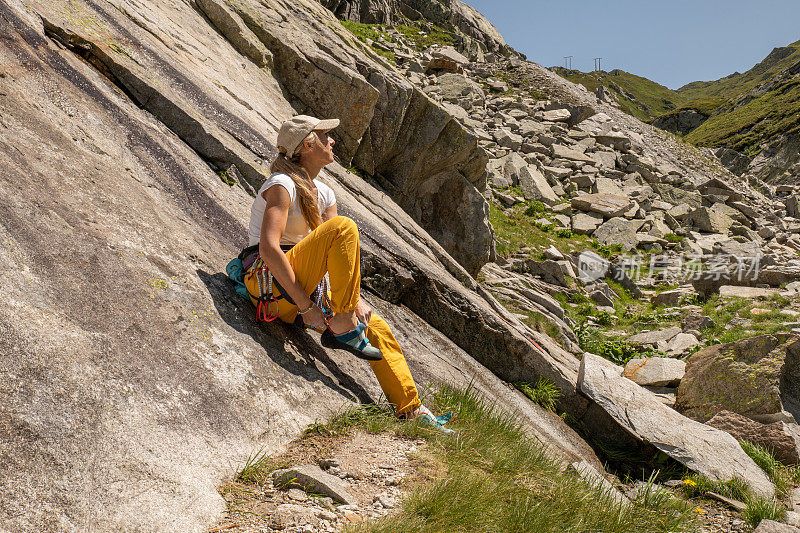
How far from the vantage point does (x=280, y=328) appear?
5.32 meters

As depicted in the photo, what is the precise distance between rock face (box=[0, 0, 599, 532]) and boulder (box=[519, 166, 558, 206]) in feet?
54.8

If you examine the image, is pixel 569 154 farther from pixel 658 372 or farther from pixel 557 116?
pixel 658 372

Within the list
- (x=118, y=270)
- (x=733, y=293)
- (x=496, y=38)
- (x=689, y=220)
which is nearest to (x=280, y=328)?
(x=118, y=270)

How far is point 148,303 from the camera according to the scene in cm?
430

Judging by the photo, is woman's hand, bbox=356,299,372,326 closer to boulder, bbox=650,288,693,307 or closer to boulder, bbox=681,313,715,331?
boulder, bbox=681,313,715,331

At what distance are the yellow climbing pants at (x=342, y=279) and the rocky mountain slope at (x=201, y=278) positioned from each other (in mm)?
412

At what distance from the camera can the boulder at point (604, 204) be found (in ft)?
80.0

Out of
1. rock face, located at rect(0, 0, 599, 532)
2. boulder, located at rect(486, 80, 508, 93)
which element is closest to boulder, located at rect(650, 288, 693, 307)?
rock face, located at rect(0, 0, 599, 532)

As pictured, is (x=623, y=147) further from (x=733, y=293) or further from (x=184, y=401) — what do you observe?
(x=184, y=401)

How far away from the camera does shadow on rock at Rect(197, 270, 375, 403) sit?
4.92m

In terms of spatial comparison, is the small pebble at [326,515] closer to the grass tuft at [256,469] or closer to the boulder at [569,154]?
the grass tuft at [256,469]

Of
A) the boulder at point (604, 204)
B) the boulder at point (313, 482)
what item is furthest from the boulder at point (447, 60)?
the boulder at point (313, 482)

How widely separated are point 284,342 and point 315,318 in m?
0.50

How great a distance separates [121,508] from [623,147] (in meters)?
33.9
